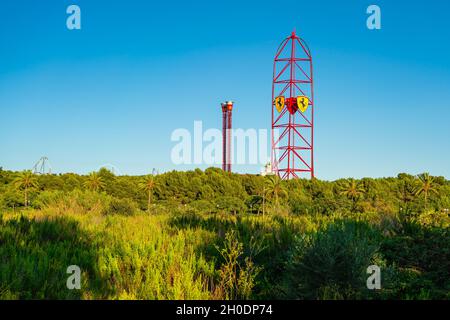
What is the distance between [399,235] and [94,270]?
6.08 metres

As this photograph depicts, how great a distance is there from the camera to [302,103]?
7100cm

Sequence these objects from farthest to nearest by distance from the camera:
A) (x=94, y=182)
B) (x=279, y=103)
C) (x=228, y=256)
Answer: (x=279, y=103), (x=94, y=182), (x=228, y=256)

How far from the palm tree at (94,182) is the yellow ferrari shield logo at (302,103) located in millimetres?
35124

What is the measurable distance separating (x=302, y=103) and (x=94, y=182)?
119ft

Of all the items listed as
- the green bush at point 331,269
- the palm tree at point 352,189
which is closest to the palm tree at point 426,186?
the palm tree at point 352,189

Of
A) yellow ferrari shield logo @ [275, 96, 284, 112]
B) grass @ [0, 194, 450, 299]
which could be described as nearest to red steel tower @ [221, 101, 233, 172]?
yellow ferrari shield logo @ [275, 96, 284, 112]

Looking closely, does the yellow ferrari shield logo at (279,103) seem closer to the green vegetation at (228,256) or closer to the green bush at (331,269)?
the green vegetation at (228,256)

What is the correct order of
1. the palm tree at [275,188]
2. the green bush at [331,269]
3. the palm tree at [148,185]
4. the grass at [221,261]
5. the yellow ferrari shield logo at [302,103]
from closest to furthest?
the green bush at [331,269], the grass at [221,261], the palm tree at [275,188], the palm tree at [148,185], the yellow ferrari shield logo at [302,103]

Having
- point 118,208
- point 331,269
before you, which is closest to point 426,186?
point 118,208

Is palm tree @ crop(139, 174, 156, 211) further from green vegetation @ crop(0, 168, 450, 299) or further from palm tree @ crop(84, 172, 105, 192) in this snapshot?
green vegetation @ crop(0, 168, 450, 299)

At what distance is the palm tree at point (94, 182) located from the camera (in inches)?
2675

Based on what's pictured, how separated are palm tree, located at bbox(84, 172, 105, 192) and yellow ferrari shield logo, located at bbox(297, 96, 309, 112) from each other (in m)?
35.1

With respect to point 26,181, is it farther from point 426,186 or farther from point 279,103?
point 426,186
